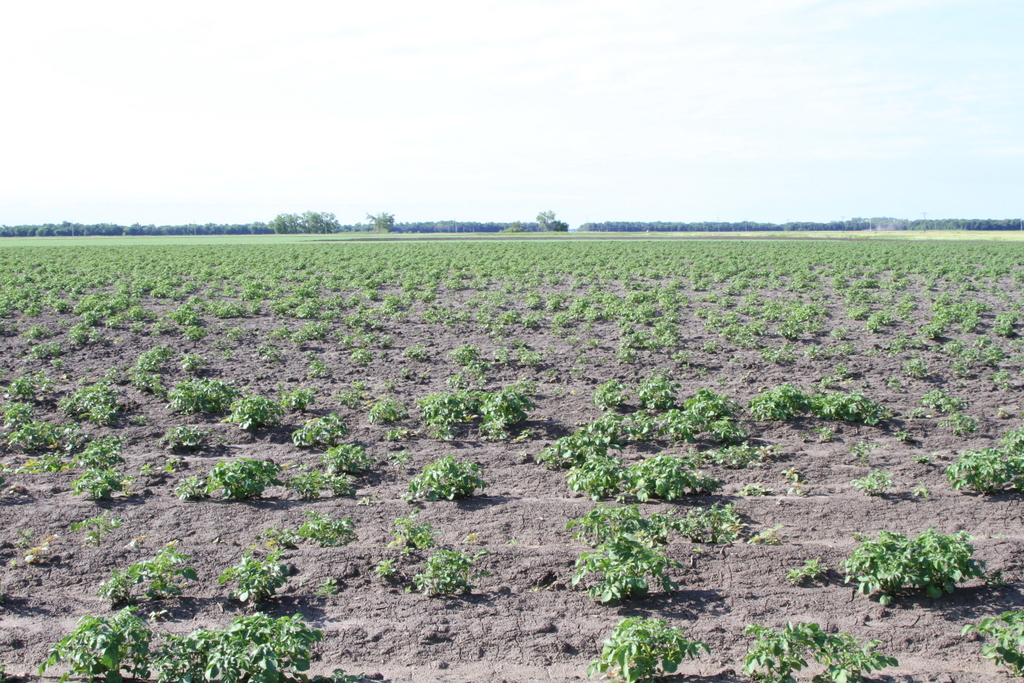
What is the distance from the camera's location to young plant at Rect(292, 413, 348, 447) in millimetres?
10906

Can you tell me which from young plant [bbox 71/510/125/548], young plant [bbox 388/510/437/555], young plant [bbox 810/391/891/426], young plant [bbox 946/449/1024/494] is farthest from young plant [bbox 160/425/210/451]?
young plant [bbox 946/449/1024/494]

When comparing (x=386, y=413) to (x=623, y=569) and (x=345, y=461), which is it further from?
(x=623, y=569)

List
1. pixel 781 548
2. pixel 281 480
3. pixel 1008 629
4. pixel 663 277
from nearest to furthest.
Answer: pixel 1008 629
pixel 781 548
pixel 281 480
pixel 663 277

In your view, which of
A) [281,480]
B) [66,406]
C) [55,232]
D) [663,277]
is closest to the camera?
[281,480]

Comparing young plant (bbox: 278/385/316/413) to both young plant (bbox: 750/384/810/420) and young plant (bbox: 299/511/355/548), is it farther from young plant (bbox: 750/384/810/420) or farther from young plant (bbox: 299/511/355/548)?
young plant (bbox: 750/384/810/420)

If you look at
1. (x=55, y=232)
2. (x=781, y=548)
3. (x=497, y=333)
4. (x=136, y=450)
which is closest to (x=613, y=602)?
(x=781, y=548)

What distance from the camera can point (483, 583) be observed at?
6.98 meters

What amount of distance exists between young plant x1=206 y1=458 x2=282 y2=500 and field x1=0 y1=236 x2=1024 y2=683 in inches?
1.5

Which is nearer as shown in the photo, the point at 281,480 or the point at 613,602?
the point at 613,602

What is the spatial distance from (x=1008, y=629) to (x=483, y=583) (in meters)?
4.28

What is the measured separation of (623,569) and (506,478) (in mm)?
3537

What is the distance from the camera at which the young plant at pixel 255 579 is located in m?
6.46

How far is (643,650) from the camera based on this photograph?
17.2 ft

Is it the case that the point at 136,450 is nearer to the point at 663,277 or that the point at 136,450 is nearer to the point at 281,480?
the point at 281,480
